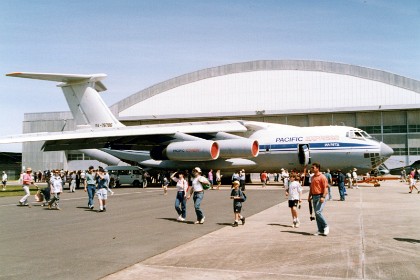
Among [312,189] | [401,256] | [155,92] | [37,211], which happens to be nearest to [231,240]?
[312,189]

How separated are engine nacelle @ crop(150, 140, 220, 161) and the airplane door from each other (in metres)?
5.34

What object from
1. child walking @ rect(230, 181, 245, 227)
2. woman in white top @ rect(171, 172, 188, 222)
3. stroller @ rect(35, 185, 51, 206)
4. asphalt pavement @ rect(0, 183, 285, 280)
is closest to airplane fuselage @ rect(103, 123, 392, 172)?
asphalt pavement @ rect(0, 183, 285, 280)

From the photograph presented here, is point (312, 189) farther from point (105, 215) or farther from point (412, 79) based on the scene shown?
point (412, 79)

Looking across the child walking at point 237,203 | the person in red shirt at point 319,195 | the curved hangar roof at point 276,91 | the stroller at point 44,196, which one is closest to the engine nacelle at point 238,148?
the stroller at point 44,196

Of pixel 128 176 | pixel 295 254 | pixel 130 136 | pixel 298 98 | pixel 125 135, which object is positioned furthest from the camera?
pixel 298 98

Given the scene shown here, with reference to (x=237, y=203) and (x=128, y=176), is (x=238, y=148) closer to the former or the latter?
(x=128, y=176)

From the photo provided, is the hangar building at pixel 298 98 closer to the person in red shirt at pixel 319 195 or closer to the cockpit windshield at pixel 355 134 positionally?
the cockpit windshield at pixel 355 134

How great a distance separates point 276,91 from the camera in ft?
147

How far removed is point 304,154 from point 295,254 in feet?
64.7

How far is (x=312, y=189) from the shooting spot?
988 cm

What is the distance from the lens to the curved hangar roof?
42250 millimetres

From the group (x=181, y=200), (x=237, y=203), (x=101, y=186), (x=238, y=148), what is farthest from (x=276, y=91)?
(x=237, y=203)

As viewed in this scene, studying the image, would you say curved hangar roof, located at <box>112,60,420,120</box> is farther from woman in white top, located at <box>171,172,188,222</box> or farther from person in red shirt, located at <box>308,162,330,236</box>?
person in red shirt, located at <box>308,162,330,236</box>

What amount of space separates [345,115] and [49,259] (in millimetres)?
40551
